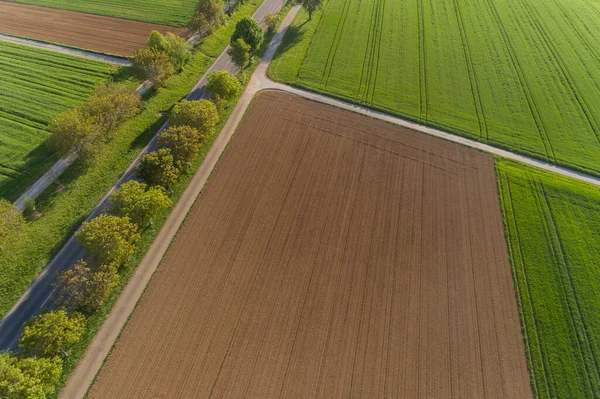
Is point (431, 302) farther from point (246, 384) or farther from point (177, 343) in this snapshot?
point (177, 343)

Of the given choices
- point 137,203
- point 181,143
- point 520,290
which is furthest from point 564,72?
point 137,203

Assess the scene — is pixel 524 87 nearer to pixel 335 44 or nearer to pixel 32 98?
pixel 335 44

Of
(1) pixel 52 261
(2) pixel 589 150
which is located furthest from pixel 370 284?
(2) pixel 589 150

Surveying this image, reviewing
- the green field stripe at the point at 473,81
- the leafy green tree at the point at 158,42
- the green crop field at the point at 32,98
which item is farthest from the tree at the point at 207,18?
the green field stripe at the point at 473,81

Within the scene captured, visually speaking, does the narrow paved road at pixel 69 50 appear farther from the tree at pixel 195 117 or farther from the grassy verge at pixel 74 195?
the tree at pixel 195 117

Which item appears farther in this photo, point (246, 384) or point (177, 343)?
point (177, 343)

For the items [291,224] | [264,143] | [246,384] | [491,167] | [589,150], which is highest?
[589,150]

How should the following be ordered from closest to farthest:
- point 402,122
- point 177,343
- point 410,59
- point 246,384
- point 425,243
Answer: point 246,384
point 177,343
point 425,243
point 402,122
point 410,59
